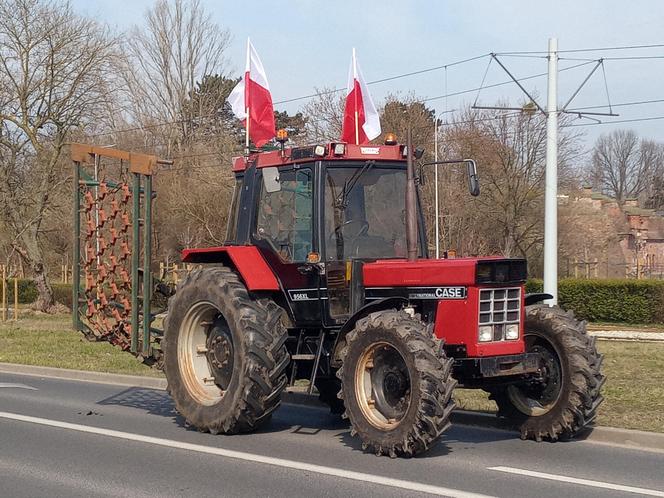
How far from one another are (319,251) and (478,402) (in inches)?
131

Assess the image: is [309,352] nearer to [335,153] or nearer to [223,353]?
[223,353]

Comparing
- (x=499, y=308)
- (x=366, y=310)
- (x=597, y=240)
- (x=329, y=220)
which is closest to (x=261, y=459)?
(x=366, y=310)

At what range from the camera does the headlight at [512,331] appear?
8.89 m

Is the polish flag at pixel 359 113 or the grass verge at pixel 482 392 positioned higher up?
the polish flag at pixel 359 113

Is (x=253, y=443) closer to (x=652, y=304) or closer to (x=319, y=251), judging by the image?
(x=319, y=251)

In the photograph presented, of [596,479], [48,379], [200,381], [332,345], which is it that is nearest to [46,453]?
[200,381]

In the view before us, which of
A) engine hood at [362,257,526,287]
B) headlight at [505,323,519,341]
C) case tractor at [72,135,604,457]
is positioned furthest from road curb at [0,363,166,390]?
headlight at [505,323,519,341]

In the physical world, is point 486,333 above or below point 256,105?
below

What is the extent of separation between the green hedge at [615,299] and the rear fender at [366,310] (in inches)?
923

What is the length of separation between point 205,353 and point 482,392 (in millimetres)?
3922


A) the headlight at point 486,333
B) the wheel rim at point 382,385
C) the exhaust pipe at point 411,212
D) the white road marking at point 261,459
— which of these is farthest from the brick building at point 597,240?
the wheel rim at point 382,385

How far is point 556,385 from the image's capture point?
920 cm

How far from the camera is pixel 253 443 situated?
938cm

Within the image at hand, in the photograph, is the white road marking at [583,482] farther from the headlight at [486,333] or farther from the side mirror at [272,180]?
the side mirror at [272,180]
